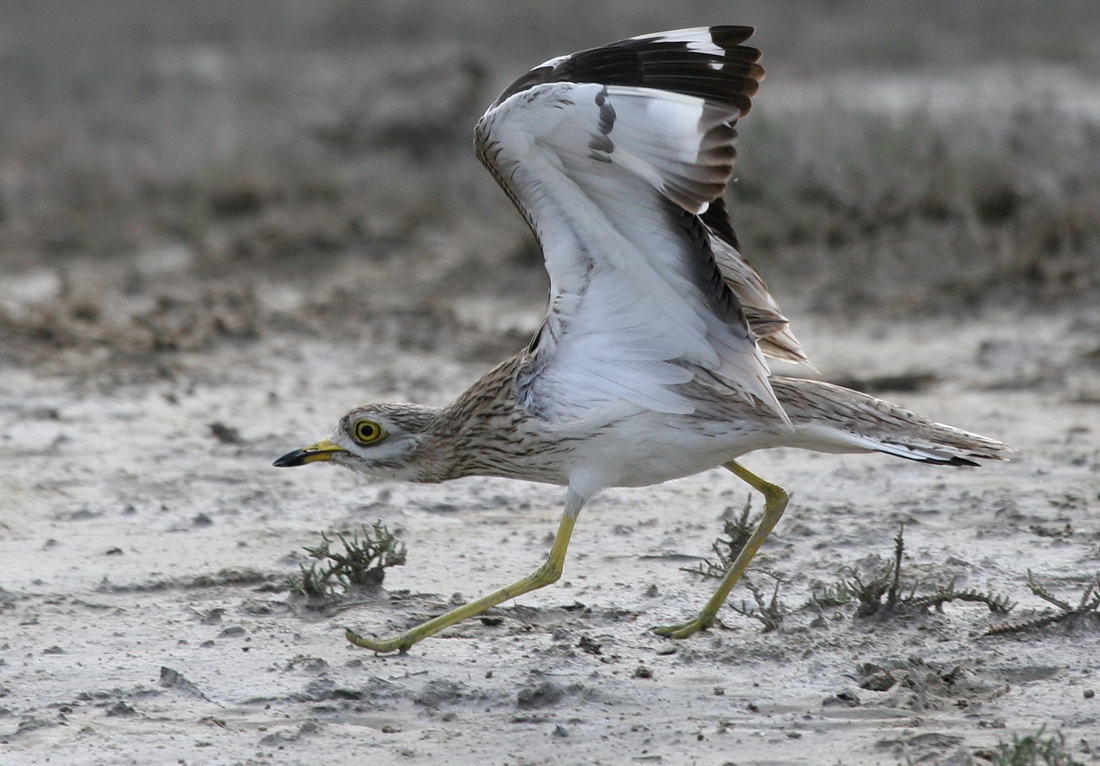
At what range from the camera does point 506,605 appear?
4.56m

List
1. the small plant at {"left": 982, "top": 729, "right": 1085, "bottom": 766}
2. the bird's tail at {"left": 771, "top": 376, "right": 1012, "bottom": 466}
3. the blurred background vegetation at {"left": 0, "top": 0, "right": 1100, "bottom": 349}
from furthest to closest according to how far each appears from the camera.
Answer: the blurred background vegetation at {"left": 0, "top": 0, "right": 1100, "bottom": 349}, the bird's tail at {"left": 771, "top": 376, "right": 1012, "bottom": 466}, the small plant at {"left": 982, "top": 729, "right": 1085, "bottom": 766}

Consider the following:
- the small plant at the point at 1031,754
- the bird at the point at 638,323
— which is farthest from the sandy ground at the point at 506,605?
the bird at the point at 638,323

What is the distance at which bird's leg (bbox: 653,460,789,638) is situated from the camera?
13.9ft

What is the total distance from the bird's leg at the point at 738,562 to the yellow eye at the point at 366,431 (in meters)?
1.12

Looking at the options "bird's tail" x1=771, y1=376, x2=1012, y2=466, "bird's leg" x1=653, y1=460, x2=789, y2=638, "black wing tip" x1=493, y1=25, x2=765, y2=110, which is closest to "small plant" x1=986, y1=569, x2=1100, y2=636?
"bird's tail" x1=771, y1=376, x2=1012, y2=466

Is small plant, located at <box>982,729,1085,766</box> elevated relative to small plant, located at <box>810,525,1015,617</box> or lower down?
lower down

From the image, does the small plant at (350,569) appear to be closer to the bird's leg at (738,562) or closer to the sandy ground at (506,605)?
the sandy ground at (506,605)

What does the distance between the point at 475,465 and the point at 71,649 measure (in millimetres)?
1301

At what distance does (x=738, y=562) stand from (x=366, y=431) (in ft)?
4.18

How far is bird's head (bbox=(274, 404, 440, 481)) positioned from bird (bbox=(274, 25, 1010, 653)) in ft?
0.08

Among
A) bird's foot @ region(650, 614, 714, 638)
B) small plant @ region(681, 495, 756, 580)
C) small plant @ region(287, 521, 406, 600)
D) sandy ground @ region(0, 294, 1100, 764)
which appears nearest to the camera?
sandy ground @ region(0, 294, 1100, 764)

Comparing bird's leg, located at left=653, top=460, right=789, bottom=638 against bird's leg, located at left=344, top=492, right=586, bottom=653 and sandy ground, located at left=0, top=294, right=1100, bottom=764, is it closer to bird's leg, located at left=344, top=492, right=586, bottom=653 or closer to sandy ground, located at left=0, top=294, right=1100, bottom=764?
sandy ground, located at left=0, top=294, right=1100, bottom=764

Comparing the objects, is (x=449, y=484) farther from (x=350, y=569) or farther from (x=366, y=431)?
(x=350, y=569)

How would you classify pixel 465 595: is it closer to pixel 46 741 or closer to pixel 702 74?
pixel 46 741
